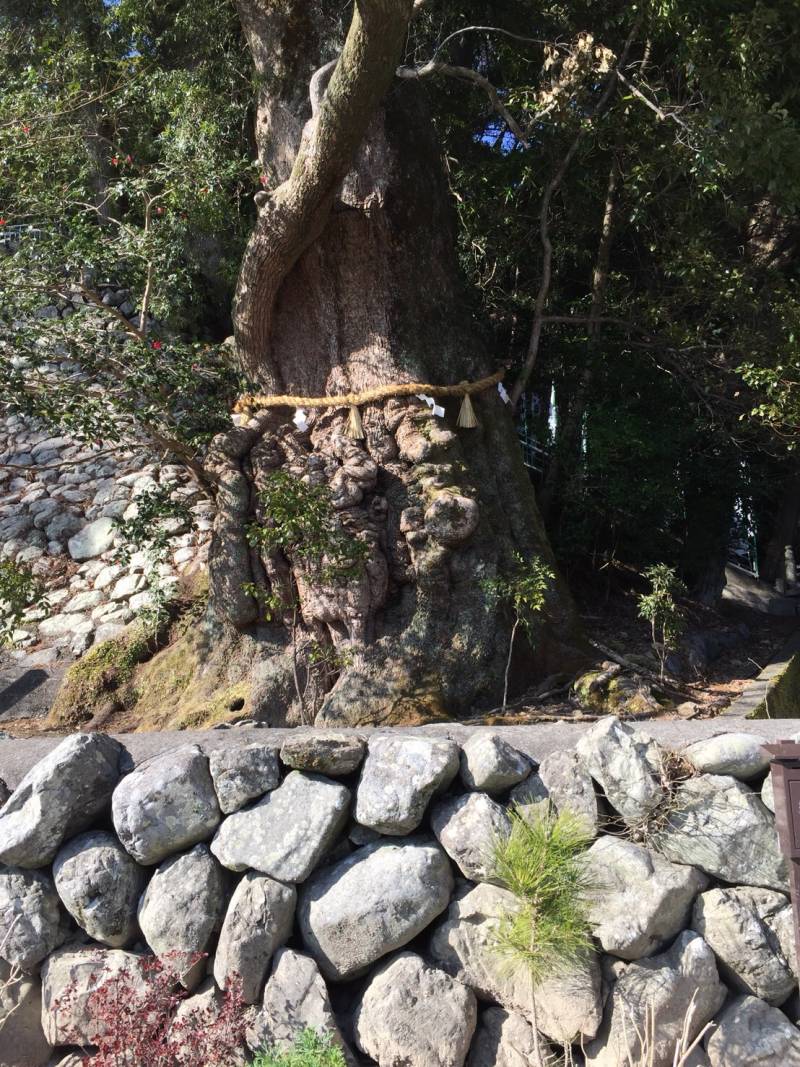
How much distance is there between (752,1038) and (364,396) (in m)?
3.80

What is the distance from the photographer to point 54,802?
331cm

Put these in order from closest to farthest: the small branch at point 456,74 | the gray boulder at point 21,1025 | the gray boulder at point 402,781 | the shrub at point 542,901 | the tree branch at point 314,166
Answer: the shrub at point 542,901 → the gray boulder at point 402,781 → the gray boulder at point 21,1025 → the tree branch at point 314,166 → the small branch at point 456,74

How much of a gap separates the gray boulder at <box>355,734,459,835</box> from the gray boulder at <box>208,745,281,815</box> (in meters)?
0.31

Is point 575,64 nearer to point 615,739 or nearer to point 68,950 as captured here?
point 615,739

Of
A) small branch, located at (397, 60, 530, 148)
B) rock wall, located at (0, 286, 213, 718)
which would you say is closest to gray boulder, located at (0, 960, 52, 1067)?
rock wall, located at (0, 286, 213, 718)

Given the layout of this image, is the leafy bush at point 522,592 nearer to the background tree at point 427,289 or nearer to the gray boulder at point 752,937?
the background tree at point 427,289

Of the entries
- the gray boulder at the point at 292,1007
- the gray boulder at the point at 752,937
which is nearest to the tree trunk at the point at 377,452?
the gray boulder at the point at 292,1007

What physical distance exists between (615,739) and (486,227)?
531 cm

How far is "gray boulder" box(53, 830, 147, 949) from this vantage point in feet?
10.7

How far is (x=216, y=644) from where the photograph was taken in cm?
589

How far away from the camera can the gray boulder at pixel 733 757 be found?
10.3ft

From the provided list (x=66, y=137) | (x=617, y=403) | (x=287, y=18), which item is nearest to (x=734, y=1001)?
(x=617, y=403)

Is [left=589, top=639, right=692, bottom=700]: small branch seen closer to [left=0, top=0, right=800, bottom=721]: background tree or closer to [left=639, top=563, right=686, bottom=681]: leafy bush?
[left=639, top=563, right=686, bottom=681]: leafy bush

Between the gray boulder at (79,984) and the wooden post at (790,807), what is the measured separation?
2022 millimetres
